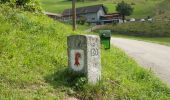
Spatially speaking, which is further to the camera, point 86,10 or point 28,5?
point 86,10

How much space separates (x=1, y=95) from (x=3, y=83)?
443 mm

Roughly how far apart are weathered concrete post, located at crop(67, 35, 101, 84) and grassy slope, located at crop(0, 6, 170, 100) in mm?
248

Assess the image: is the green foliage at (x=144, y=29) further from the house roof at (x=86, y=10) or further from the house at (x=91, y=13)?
the house roof at (x=86, y=10)

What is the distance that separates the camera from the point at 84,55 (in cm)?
899

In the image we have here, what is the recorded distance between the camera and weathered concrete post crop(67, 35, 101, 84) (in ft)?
29.4

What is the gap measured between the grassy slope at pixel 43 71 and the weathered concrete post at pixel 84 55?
0.25m

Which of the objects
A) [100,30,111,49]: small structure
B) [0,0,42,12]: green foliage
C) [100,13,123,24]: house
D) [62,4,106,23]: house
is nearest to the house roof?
[62,4,106,23]: house

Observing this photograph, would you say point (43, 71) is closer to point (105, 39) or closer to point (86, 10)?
point (105, 39)

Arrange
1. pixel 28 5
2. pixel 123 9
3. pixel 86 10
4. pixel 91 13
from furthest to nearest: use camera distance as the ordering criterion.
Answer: pixel 86 10, pixel 91 13, pixel 123 9, pixel 28 5

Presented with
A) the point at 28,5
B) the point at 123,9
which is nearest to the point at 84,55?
the point at 28,5

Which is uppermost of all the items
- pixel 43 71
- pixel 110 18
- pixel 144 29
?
pixel 43 71

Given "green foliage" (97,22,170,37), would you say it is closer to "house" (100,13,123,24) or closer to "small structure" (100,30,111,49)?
"house" (100,13,123,24)

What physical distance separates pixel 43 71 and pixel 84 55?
81 cm

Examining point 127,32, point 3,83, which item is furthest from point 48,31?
point 127,32
